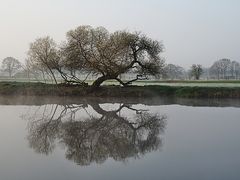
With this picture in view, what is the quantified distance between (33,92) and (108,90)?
8.19 metres

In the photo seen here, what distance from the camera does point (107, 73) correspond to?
1380 inches

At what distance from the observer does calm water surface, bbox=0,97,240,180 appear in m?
8.00

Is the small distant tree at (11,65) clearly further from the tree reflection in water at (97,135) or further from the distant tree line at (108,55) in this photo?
the tree reflection in water at (97,135)

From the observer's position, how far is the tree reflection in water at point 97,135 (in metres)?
10.1

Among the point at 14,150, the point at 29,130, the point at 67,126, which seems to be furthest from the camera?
the point at 67,126

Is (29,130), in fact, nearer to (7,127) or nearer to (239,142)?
(7,127)

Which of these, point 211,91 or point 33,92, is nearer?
point 211,91

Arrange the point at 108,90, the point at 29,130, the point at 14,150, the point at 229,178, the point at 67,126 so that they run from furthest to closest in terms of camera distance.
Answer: the point at 108,90
the point at 67,126
the point at 29,130
the point at 14,150
the point at 229,178

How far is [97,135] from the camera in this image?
13078 millimetres

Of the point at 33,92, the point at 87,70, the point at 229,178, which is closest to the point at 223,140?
the point at 229,178

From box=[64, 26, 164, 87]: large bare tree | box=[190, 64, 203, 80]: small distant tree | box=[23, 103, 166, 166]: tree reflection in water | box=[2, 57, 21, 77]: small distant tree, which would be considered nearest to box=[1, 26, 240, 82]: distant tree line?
box=[64, 26, 164, 87]: large bare tree

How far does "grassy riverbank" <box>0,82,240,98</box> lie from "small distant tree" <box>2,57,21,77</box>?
49342 millimetres

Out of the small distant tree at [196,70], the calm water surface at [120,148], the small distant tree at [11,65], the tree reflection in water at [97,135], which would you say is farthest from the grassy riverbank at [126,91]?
the small distant tree at [11,65]

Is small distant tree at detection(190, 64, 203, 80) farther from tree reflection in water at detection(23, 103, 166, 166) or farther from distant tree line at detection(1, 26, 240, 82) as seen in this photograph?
tree reflection in water at detection(23, 103, 166, 166)
